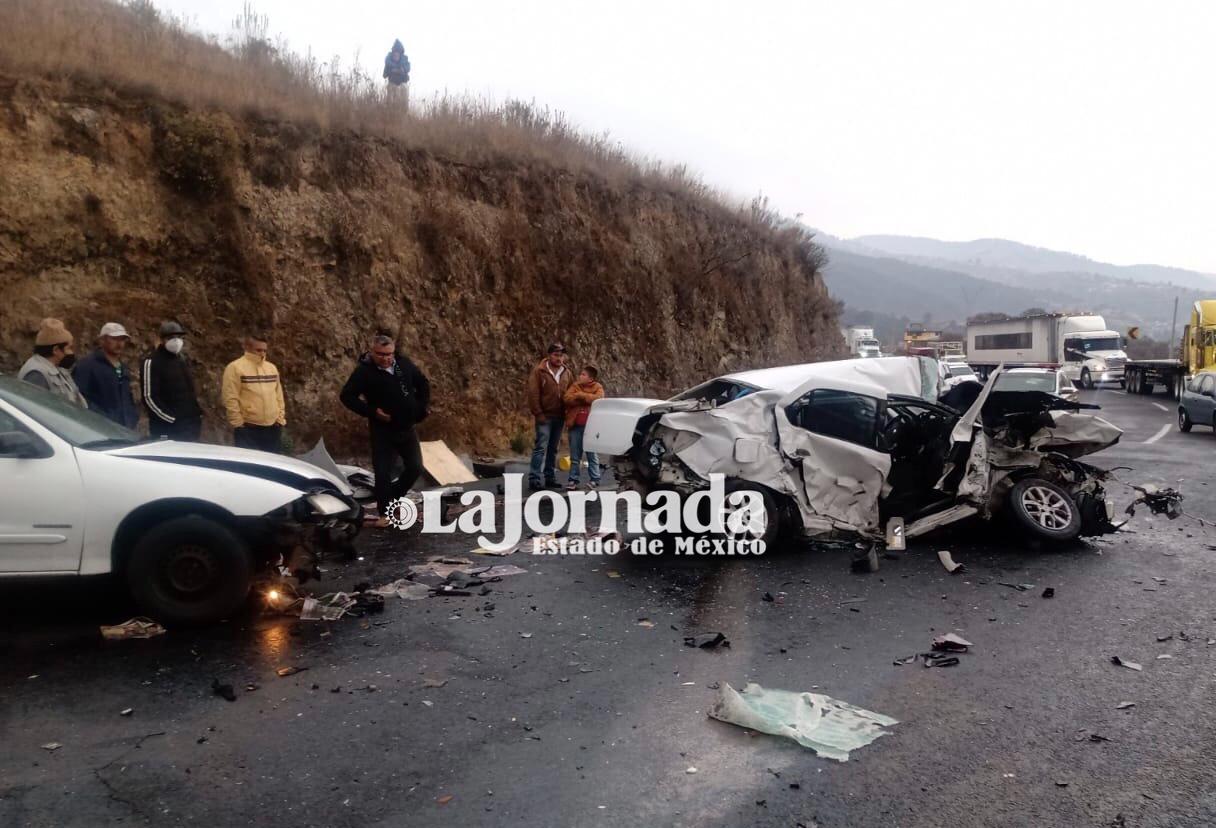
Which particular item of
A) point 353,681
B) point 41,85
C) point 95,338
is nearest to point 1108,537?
point 353,681

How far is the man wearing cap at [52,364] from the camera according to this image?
7113 millimetres

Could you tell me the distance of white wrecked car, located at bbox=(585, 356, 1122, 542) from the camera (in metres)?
7.59

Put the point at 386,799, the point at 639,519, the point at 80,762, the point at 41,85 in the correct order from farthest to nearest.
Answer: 1. the point at 41,85
2. the point at 639,519
3. the point at 80,762
4. the point at 386,799

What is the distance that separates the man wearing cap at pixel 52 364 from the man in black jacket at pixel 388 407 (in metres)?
2.30

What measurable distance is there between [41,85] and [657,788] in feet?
45.3

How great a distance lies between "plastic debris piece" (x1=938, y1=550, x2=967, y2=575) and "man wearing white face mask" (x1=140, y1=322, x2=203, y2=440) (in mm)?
7083

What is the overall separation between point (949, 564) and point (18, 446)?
6750 millimetres

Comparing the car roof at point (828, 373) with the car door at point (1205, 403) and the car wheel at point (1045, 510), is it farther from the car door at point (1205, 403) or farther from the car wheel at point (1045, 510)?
the car door at point (1205, 403)

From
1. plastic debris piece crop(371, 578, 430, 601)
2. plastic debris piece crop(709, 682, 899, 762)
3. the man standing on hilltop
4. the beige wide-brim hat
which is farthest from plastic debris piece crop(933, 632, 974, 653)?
the man standing on hilltop

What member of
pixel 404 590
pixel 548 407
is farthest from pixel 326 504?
pixel 548 407

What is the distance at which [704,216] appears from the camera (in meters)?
22.9

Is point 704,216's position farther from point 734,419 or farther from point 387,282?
point 734,419

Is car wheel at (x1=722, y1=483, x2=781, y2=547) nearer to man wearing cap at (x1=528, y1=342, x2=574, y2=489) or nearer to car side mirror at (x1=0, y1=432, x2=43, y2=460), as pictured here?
man wearing cap at (x1=528, y1=342, x2=574, y2=489)

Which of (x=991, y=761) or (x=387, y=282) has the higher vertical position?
(x=387, y=282)
